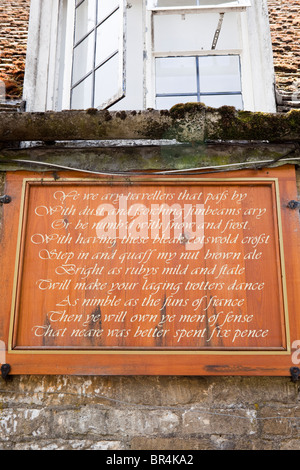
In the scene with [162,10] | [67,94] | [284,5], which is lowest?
[67,94]

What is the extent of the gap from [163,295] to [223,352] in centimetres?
66

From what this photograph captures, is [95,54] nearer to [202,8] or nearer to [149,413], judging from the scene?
[202,8]

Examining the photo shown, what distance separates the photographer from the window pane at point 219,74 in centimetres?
483

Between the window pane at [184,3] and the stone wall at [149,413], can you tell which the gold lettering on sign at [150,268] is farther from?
the window pane at [184,3]

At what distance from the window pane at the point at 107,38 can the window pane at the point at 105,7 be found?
0.29 ft

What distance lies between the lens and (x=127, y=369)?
143 inches

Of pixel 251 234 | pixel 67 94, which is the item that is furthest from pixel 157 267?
pixel 67 94

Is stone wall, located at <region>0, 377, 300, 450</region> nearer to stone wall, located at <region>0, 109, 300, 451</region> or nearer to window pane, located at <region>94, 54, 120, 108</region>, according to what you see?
stone wall, located at <region>0, 109, 300, 451</region>

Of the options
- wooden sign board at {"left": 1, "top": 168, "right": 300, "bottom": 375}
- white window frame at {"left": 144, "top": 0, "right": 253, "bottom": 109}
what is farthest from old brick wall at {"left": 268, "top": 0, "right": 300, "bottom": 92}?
wooden sign board at {"left": 1, "top": 168, "right": 300, "bottom": 375}

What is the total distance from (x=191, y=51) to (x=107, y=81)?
3.59 ft
